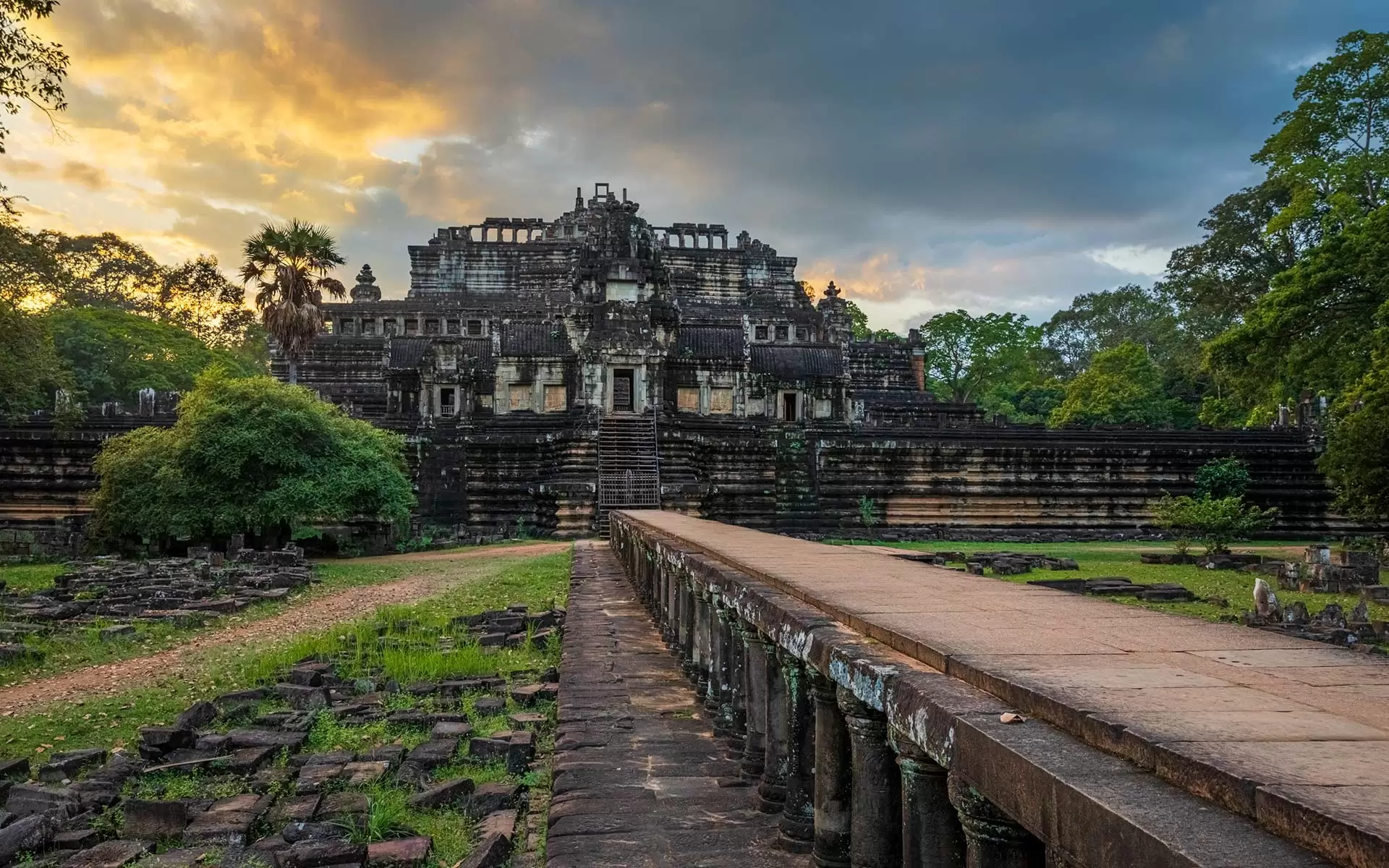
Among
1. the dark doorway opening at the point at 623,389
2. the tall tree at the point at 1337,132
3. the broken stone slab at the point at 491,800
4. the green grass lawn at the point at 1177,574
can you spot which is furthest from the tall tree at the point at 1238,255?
the broken stone slab at the point at 491,800

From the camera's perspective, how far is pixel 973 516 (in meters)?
30.2

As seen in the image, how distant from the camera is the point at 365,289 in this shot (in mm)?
49062

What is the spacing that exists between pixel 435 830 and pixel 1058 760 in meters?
3.71

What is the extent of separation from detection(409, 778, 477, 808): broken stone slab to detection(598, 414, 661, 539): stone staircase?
20314 millimetres

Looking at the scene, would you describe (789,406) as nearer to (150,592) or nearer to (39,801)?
(150,592)

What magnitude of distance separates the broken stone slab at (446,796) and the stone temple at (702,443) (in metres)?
21.4

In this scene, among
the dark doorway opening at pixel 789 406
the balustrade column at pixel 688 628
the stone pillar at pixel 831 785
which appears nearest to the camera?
the stone pillar at pixel 831 785

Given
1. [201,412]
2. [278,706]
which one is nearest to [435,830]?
[278,706]

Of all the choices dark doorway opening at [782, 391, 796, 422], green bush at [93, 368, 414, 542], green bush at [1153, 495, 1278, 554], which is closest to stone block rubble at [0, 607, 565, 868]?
green bush at [93, 368, 414, 542]

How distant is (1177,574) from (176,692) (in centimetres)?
1688

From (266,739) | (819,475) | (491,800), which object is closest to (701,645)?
(491,800)

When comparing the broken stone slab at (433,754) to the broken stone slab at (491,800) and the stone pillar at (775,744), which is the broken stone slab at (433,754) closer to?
the broken stone slab at (491,800)

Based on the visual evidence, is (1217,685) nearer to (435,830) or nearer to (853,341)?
(435,830)

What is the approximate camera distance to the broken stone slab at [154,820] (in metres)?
4.82
